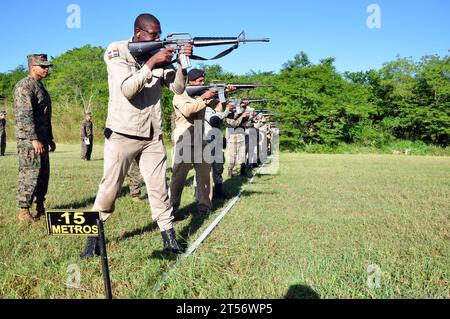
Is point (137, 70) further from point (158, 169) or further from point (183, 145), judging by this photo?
point (183, 145)

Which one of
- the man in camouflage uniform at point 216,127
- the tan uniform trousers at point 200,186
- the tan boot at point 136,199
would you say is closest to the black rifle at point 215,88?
the man in camouflage uniform at point 216,127

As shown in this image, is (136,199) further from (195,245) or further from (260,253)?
(260,253)

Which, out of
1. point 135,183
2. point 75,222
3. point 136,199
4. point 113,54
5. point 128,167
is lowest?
point 136,199

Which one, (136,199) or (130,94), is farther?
(136,199)

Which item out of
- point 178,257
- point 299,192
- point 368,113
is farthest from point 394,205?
point 368,113

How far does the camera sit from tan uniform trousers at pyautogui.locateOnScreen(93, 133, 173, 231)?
13.0 feet

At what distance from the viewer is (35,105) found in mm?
5637

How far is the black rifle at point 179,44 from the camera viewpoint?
3.89 meters

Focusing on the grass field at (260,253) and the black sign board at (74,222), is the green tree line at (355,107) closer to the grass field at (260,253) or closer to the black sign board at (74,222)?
the grass field at (260,253)

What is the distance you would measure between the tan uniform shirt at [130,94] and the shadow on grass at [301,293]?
81.2 inches

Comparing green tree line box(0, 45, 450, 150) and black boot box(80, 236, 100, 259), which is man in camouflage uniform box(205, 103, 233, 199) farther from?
green tree line box(0, 45, 450, 150)

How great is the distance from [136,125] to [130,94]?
0.35 metres

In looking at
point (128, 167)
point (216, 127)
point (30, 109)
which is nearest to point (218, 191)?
Result: point (216, 127)

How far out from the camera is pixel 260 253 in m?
4.10
